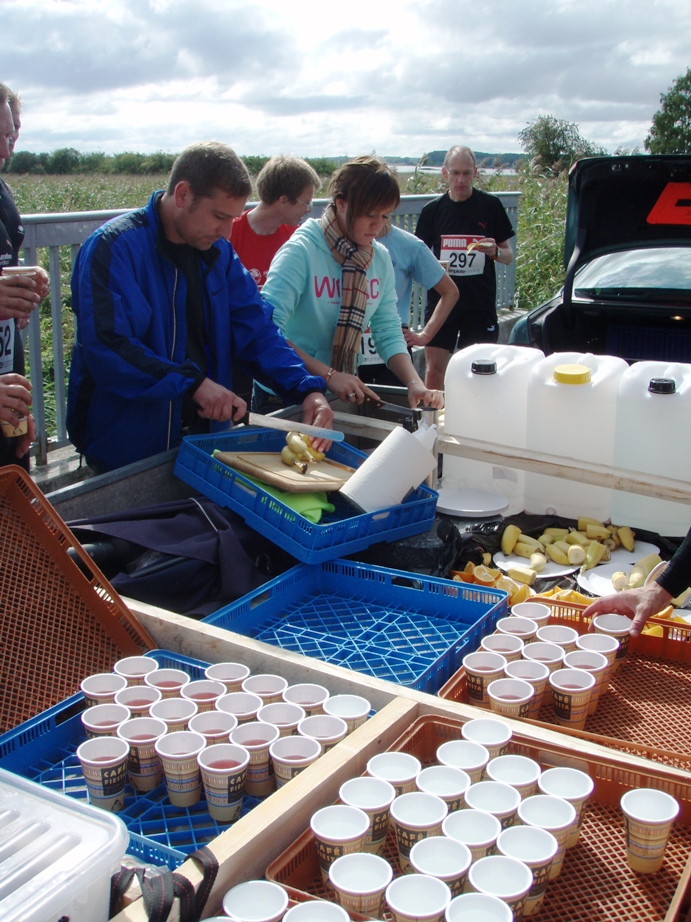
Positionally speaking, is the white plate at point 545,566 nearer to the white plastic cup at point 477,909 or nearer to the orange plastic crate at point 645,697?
the orange plastic crate at point 645,697

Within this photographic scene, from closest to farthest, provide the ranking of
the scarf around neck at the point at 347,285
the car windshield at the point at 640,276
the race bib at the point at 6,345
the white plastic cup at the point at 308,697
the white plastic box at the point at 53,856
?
1. the white plastic box at the point at 53,856
2. the white plastic cup at the point at 308,697
3. the race bib at the point at 6,345
4. the scarf around neck at the point at 347,285
5. the car windshield at the point at 640,276

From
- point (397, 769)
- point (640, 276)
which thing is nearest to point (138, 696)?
point (397, 769)

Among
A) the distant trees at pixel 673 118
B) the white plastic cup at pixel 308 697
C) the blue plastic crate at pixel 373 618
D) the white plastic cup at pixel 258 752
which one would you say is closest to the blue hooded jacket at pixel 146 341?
the blue plastic crate at pixel 373 618

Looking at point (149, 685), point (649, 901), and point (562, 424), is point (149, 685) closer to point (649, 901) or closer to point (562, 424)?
point (649, 901)

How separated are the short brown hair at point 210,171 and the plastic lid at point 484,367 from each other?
4.00 ft

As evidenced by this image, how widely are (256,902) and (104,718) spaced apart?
1.98 feet

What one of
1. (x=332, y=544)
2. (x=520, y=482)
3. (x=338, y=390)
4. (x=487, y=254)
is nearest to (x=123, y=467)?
(x=332, y=544)

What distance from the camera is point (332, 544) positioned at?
2602 millimetres

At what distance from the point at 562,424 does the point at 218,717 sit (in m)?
2.18

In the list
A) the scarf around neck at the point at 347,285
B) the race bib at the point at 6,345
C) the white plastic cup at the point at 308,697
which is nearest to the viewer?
the white plastic cup at the point at 308,697

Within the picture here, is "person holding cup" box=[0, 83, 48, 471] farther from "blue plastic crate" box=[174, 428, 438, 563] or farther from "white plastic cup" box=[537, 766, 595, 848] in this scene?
Result: "white plastic cup" box=[537, 766, 595, 848]

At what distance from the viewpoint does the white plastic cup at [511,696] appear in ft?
5.81

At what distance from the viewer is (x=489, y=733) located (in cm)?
160

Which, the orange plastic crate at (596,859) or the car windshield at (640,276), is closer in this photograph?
the orange plastic crate at (596,859)
